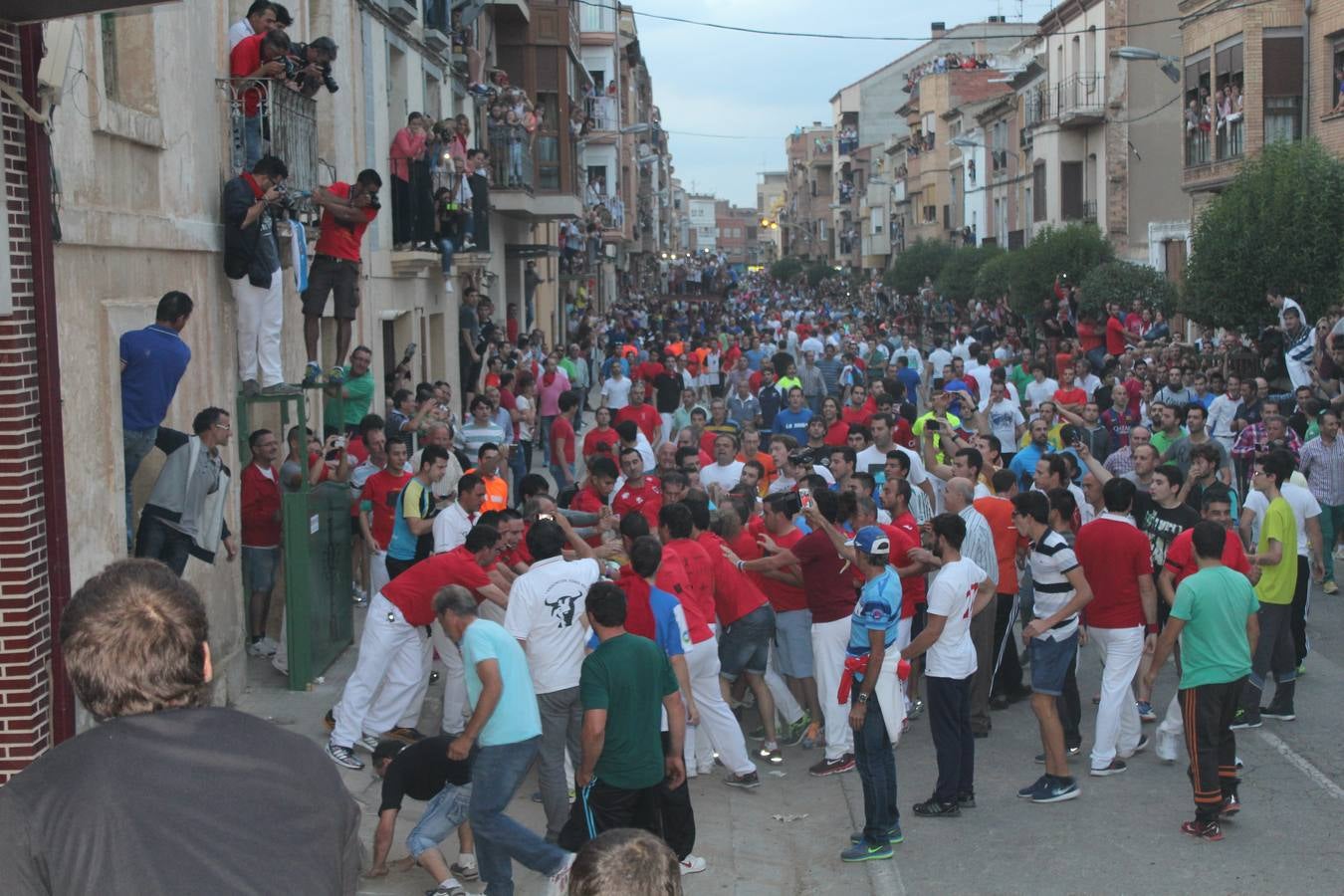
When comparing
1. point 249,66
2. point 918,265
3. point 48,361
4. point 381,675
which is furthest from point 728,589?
point 918,265

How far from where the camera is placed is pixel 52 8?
23.2 ft

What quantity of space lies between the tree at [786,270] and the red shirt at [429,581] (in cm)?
10655

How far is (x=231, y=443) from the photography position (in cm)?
1098

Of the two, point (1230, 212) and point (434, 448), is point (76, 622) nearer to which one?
point (434, 448)

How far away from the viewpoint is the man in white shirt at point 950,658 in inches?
324

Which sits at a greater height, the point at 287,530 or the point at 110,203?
the point at 110,203

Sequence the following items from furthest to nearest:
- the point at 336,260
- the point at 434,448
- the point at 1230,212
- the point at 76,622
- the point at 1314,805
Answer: the point at 1230,212
the point at 336,260
the point at 434,448
the point at 1314,805
the point at 76,622

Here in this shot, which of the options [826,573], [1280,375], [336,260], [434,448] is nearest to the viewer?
[826,573]

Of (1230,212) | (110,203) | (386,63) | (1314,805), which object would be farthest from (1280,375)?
(110,203)

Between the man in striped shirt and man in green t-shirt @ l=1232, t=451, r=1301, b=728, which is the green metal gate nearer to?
the man in striped shirt

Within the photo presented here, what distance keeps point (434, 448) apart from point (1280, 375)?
48.1ft

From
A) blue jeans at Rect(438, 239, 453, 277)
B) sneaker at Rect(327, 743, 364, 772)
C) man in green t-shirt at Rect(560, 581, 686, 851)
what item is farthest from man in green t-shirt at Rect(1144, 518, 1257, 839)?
blue jeans at Rect(438, 239, 453, 277)

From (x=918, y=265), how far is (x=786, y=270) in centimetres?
5599

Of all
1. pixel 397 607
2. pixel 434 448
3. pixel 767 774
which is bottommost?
pixel 767 774
